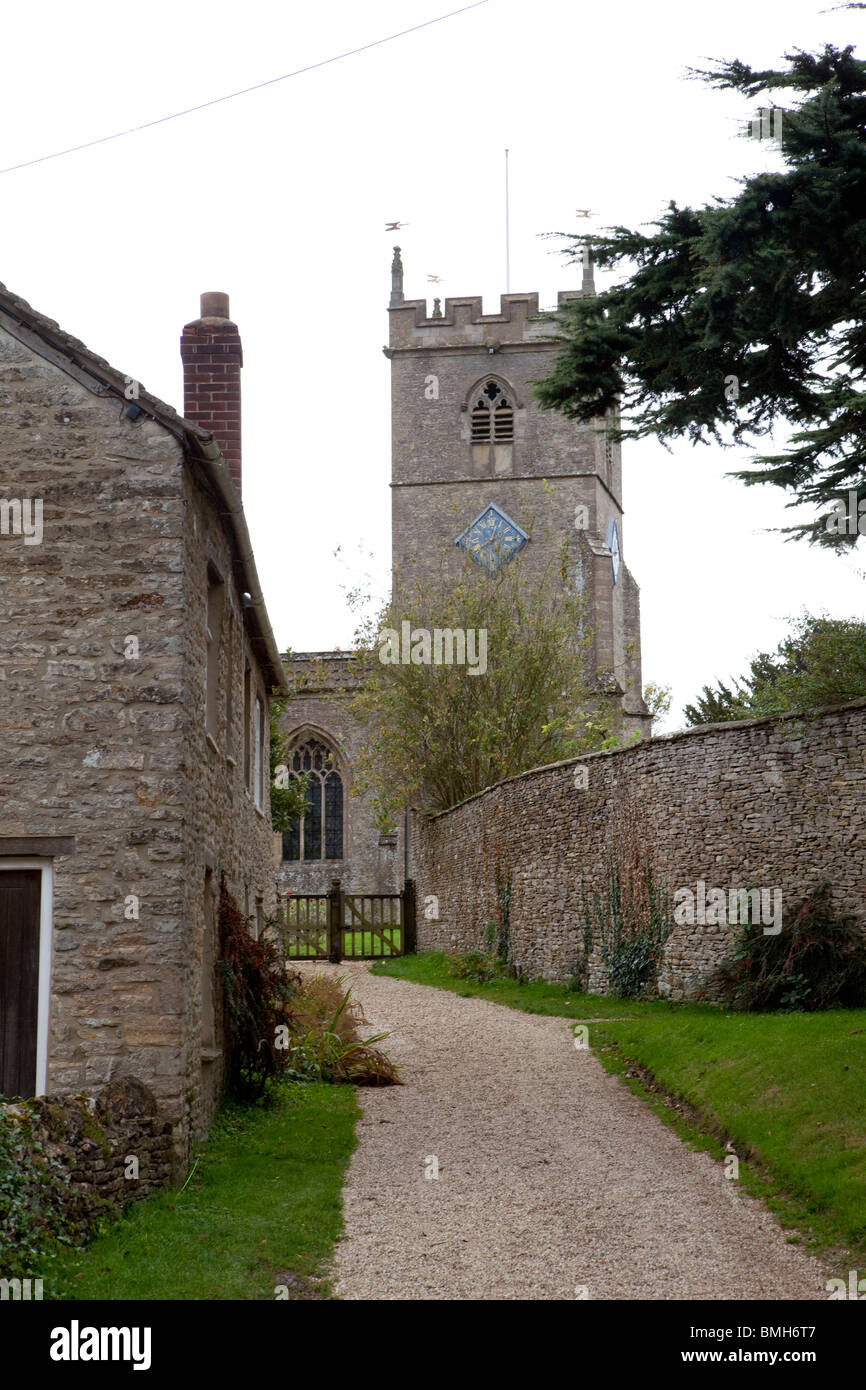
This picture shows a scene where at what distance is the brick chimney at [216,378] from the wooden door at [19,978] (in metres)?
4.73

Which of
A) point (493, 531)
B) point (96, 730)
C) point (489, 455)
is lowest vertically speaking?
point (96, 730)

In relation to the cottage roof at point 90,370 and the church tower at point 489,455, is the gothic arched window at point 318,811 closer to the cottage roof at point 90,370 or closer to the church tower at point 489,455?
the church tower at point 489,455

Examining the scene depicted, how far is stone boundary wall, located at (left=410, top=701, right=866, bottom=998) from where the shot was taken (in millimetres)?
13039

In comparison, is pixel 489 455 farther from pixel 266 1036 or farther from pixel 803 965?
pixel 266 1036

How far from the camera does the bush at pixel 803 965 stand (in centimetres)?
1212

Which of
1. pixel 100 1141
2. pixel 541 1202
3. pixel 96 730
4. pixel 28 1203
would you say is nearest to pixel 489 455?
pixel 96 730

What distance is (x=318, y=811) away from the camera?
126ft

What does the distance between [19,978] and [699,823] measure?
8.21 meters

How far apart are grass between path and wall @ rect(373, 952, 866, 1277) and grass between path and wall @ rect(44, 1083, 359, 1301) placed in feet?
8.52

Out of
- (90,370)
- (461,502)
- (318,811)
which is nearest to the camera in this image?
(90,370)

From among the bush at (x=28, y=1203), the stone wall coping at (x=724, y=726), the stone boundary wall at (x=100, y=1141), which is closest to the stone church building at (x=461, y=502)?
the stone wall coping at (x=724, y=726)

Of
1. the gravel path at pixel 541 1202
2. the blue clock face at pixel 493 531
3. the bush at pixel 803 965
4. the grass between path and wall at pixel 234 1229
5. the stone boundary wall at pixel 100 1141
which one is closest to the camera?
the grass between path and wall at pixel 234 1229

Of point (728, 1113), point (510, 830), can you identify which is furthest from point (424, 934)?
point (728, 1113)
